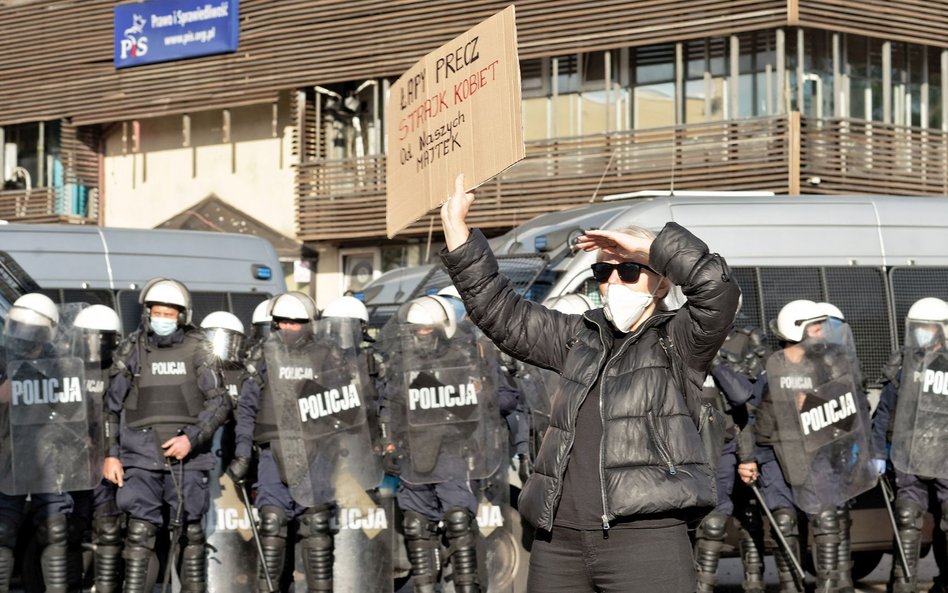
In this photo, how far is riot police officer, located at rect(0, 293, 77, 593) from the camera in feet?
27.8

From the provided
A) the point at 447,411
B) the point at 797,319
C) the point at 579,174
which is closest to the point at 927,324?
the point at 797,319

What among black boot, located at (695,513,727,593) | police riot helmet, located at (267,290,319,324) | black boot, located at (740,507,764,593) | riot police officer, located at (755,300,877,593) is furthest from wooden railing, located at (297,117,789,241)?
police riot helmet, located at (267,290,319,324)

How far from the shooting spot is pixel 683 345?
4.61 meters

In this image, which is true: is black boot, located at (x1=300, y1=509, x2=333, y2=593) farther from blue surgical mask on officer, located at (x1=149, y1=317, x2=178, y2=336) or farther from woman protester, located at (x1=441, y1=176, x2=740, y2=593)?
woman protester, located at (x1=441, y1=176, x2=740, y2=593)

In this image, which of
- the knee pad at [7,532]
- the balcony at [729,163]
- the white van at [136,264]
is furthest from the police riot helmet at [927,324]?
the balcony at [729,163]

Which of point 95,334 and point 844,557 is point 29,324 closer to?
point 95,334

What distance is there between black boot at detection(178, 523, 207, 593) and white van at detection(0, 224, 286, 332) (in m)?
3.35

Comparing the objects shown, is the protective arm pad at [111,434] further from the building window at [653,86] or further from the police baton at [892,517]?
the building window at [653,86]

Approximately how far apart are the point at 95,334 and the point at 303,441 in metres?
1.35

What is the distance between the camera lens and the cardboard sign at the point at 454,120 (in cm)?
480

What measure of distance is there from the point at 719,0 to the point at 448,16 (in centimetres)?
476

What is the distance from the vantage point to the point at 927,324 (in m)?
9.64

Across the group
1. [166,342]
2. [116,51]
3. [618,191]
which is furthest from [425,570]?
[116,51]

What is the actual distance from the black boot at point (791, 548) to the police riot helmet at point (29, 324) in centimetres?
446
